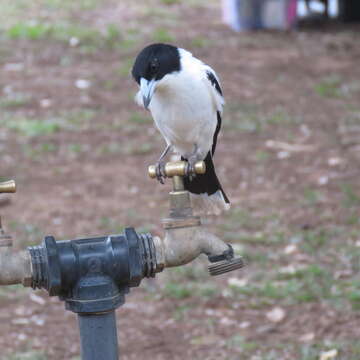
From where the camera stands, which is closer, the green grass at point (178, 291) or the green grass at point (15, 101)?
the green grass at point (178, 291)

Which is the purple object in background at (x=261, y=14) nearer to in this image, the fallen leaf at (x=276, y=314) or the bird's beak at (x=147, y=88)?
the fallen leaf at (x=276, y=314)

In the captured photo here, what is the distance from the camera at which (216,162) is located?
7359 millimetres

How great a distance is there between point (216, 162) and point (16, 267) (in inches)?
202

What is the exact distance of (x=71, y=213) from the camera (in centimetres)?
638

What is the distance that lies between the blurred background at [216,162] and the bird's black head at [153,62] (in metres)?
1.69

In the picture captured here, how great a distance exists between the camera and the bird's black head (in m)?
3.25

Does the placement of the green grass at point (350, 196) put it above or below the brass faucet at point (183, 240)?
below

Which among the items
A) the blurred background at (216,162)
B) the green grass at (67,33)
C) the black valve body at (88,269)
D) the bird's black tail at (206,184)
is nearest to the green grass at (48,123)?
the blurred background at (216,162)

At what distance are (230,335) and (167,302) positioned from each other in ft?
1.76

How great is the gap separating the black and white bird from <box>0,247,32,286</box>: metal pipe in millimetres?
1026

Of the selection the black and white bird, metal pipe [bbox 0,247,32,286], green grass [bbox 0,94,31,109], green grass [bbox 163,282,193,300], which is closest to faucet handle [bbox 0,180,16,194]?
metal pipe [bbox 0,247,32,286]

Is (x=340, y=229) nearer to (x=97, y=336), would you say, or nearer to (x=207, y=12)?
(x=97, y=336)

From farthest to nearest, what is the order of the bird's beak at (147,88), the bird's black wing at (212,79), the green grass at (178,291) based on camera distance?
the green grass at (178,291) → the bird's black wing at (212,79) → the bird's beak at (147,88)

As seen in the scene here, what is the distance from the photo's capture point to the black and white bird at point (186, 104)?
10.8 feet
